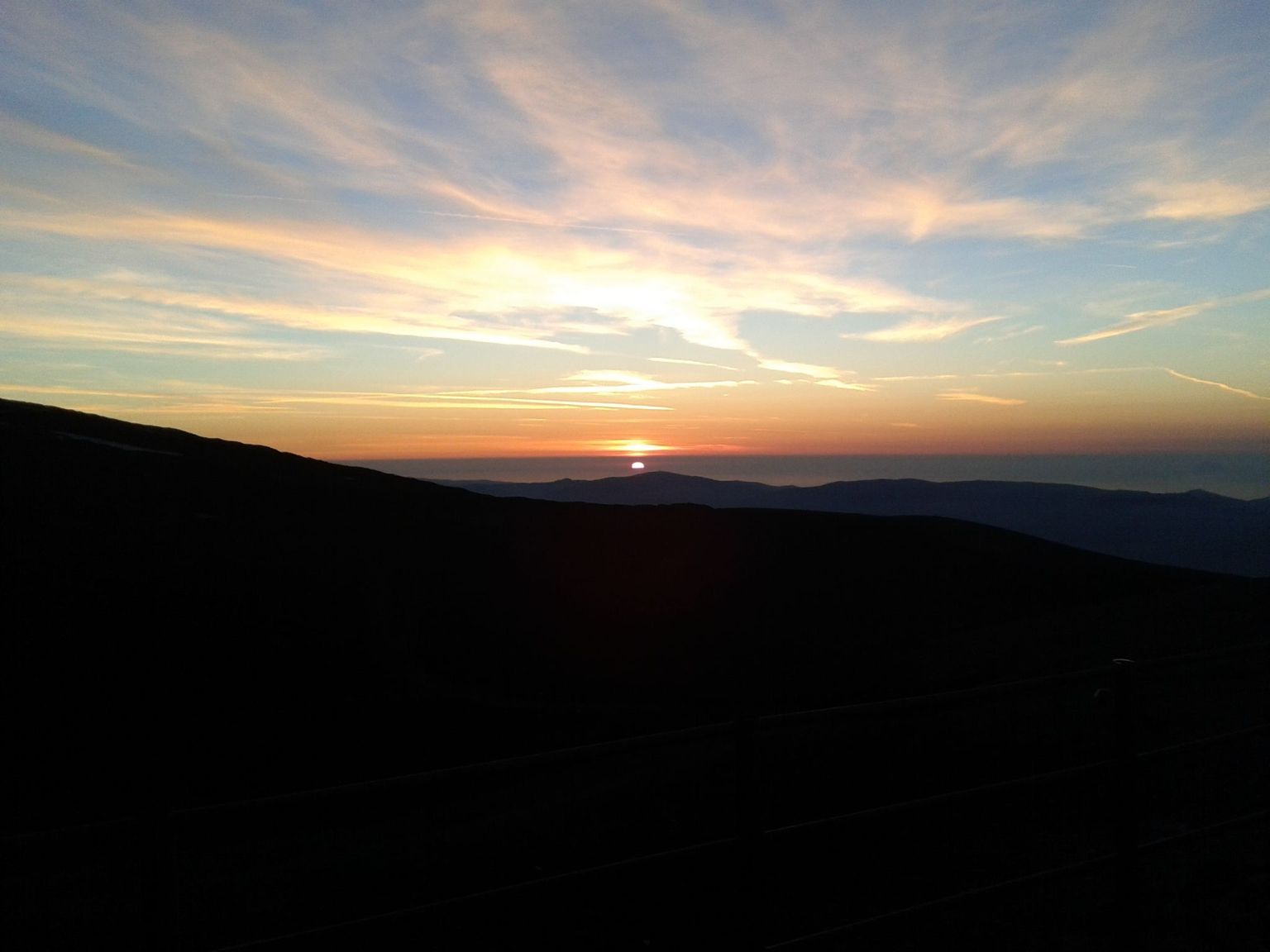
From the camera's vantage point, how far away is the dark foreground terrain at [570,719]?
14.2 ft

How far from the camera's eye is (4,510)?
123ft

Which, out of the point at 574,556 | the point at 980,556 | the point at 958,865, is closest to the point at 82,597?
the point at 574,556

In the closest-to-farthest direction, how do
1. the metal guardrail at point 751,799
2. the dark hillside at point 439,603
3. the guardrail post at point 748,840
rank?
the metal guardrail at point 751,799 < the guardrail post at point 748,840 < the dark hillside at point 439,603

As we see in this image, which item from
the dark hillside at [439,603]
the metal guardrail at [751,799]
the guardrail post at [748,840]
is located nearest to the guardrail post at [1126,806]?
the metal guardrail at [751,799]

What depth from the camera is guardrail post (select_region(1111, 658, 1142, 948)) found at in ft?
13.4

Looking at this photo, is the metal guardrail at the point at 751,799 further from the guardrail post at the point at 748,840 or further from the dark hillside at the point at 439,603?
the dark hillside at the point at 439,603

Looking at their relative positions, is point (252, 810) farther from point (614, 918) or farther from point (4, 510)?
Result: point (4, 510)

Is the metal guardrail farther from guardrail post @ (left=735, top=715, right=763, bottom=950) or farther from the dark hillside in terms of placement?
the dark hillside

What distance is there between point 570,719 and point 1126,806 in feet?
76.7

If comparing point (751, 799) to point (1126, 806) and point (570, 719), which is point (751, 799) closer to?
point (1126, 806)

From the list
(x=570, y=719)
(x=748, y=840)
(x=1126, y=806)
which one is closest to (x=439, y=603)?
(x=570, y=719)

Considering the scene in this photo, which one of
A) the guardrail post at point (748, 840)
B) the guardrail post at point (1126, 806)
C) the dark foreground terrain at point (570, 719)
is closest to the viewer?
the guardrail post at point (748, 840)

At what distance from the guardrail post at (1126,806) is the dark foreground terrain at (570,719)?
2 cm

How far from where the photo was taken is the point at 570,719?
26562mm
